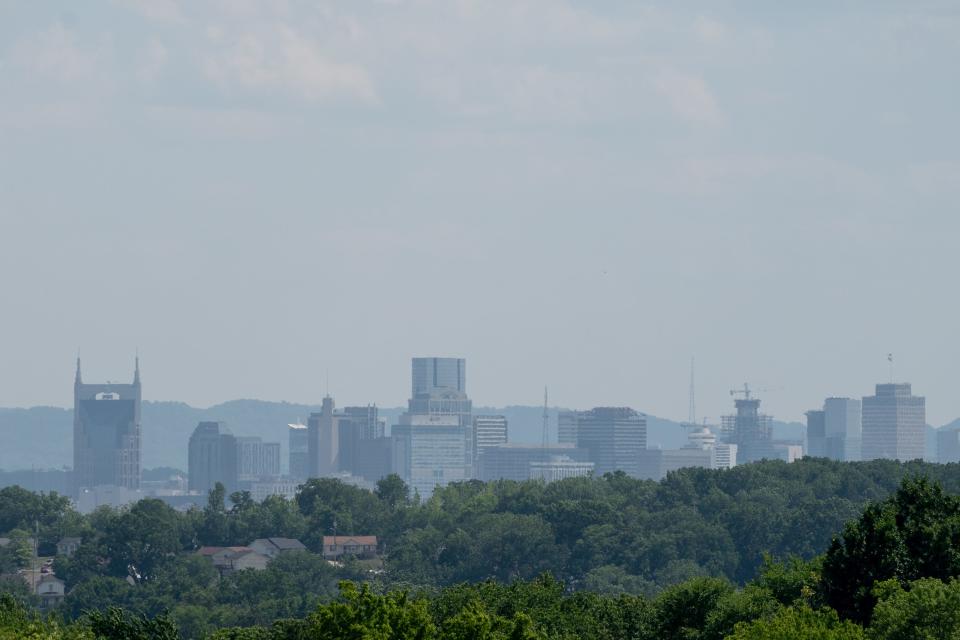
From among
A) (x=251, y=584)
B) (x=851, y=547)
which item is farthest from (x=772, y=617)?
(x=251, y=584)

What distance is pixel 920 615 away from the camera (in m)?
65.6

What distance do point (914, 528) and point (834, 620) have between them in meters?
8.61

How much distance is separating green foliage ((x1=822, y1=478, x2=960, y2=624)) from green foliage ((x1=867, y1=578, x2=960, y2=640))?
292 inches

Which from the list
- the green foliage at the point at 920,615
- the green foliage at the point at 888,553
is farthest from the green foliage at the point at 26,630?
the green foliage at the point at 888,553

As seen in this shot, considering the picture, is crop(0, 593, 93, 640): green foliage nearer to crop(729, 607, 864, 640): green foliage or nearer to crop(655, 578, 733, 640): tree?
crop(655, 578, 733, 640): tree

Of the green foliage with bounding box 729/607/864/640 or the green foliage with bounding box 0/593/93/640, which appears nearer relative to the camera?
the green foliage with bounding box 729/607/864/640

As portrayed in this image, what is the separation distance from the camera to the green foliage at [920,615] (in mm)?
64794

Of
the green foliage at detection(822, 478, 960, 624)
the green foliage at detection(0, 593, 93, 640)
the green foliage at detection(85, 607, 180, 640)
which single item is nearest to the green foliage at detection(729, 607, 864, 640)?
the green foliage at detection(822, 478, 960, 624)

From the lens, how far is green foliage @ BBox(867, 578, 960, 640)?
213ft

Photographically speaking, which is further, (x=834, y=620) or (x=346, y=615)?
(x=834, y=620)

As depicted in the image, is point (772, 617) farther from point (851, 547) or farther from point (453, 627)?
point (453, 627)

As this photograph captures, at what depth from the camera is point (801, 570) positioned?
92875 mm

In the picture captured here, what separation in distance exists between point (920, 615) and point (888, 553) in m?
11.4

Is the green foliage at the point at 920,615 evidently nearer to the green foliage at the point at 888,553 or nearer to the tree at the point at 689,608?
the green foliage at the point at 888,553
